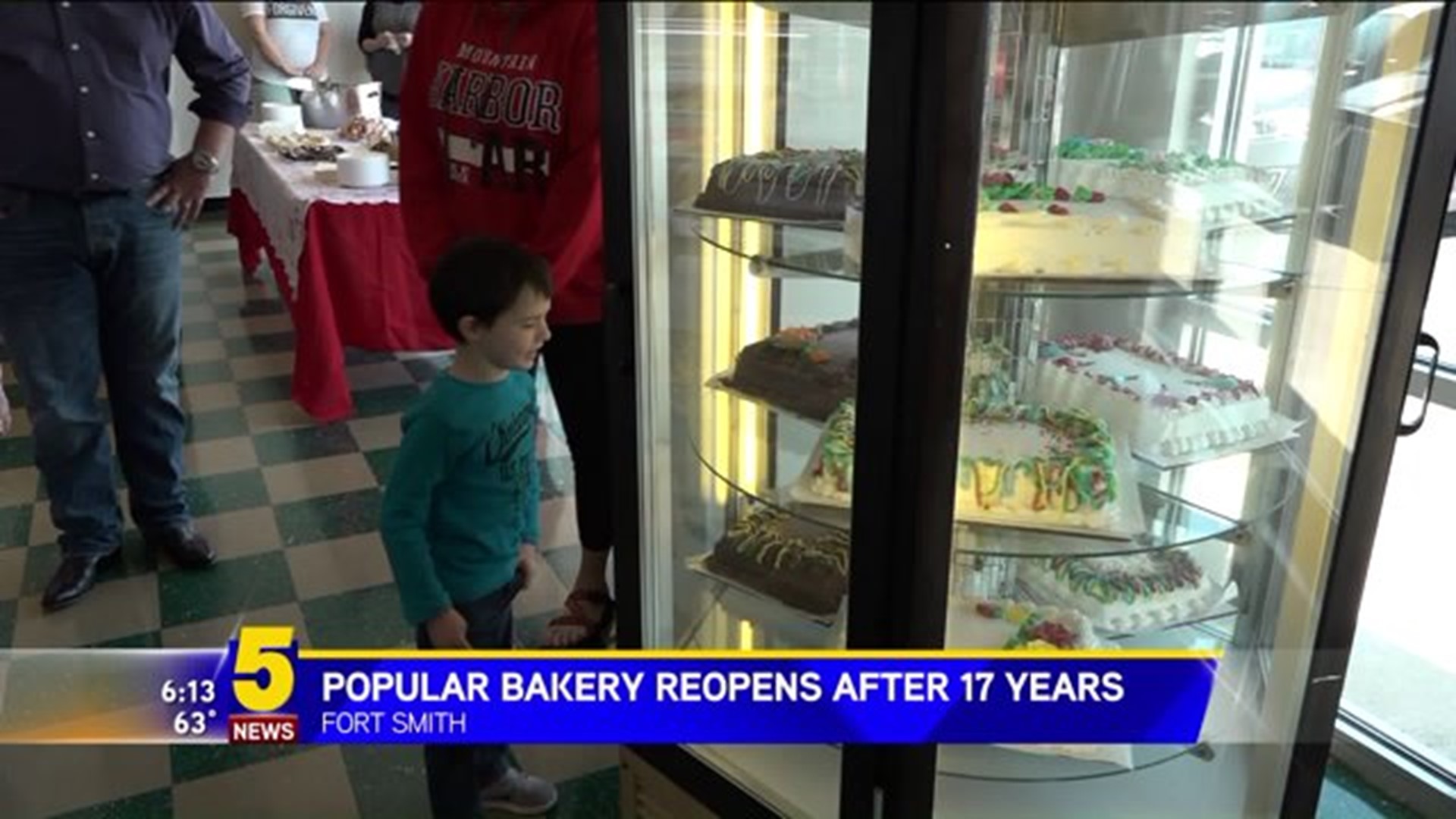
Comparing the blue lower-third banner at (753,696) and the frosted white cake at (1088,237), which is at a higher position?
the frosted white cake at (1088,237)

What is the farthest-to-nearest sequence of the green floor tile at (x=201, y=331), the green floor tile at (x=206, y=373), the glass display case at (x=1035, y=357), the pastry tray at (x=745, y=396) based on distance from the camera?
the green floor tile at (x=201, y=331) → the green floor tile at (x=206, y=373) → the pastry tray at (x=745, y=396) → the glass display case at (x=1035, y=357)

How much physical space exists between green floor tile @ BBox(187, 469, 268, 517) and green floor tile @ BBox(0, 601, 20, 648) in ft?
1.63

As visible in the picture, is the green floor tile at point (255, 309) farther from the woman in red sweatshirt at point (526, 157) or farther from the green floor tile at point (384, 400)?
the woman in red sweatshirt at point (526, 157)

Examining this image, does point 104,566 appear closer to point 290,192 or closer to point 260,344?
point 290,192

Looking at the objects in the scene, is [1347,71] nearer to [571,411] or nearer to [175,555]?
[571,411]

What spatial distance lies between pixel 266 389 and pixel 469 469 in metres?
2.47

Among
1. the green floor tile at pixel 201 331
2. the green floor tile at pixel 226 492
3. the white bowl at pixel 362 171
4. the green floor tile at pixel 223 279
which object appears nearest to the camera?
the green floor tile at pixel 226 492

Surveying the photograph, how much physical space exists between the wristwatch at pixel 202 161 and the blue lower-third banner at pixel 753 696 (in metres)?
1.22

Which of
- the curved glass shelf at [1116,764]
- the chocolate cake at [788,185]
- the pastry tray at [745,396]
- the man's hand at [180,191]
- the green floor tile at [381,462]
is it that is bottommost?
the green floor tile at [381,462]

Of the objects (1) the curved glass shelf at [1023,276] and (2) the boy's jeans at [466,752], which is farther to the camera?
(2) the boy's jeans at [466,752]

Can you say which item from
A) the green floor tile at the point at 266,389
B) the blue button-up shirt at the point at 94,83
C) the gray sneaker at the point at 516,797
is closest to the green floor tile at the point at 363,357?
the green floor tile at the point at 266,389

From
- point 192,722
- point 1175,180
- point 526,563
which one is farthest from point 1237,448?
point 192,722

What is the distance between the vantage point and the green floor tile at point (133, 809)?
5.98 feet

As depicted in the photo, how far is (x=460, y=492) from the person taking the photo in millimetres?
1589
